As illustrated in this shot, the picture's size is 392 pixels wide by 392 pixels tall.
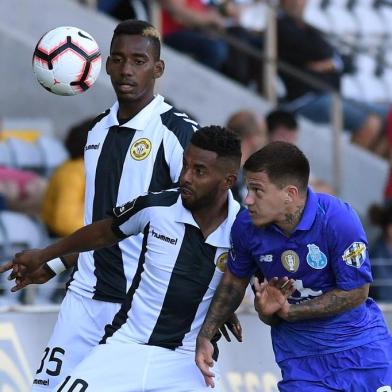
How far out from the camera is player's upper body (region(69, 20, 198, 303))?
614 cm

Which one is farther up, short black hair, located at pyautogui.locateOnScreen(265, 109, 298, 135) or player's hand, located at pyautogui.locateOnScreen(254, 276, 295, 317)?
player's hand, located at pyautogui.locateOnScreen(254, 276, 295, 317)

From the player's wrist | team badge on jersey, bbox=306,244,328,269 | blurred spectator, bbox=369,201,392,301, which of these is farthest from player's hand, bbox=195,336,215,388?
blurred spectator, bbox=369,201,392,301

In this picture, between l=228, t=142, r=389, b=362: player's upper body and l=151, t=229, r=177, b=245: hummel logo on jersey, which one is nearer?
l=228, t=142, r=389, b=362: player's upper body

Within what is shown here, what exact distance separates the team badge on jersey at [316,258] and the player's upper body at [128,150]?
0.88 metres

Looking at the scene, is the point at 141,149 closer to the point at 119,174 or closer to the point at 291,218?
the point at 119,174

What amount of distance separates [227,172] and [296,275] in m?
0.56

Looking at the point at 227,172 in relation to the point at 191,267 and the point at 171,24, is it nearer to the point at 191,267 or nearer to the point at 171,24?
the point at 191,267

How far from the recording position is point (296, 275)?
5.57 m

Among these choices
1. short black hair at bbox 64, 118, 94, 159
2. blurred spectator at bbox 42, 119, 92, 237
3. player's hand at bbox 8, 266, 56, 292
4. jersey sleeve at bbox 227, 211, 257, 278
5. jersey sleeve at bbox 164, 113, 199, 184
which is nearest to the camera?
jersey sleeve at bbox 227, 211, 257, 278

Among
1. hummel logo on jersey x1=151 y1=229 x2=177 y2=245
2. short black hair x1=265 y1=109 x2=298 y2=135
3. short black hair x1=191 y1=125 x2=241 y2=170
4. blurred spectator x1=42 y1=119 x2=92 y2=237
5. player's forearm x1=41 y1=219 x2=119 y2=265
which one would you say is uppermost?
short black hair x1=191 y1=125 x2=241 y2=170

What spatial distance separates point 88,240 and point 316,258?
105 cm

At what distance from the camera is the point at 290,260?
556cm

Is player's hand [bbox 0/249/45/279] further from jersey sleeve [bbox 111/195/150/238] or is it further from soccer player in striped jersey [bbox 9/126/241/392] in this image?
jersey sleeve [bbox 111/195/150/238]

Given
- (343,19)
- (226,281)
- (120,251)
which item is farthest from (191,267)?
(343,19)
